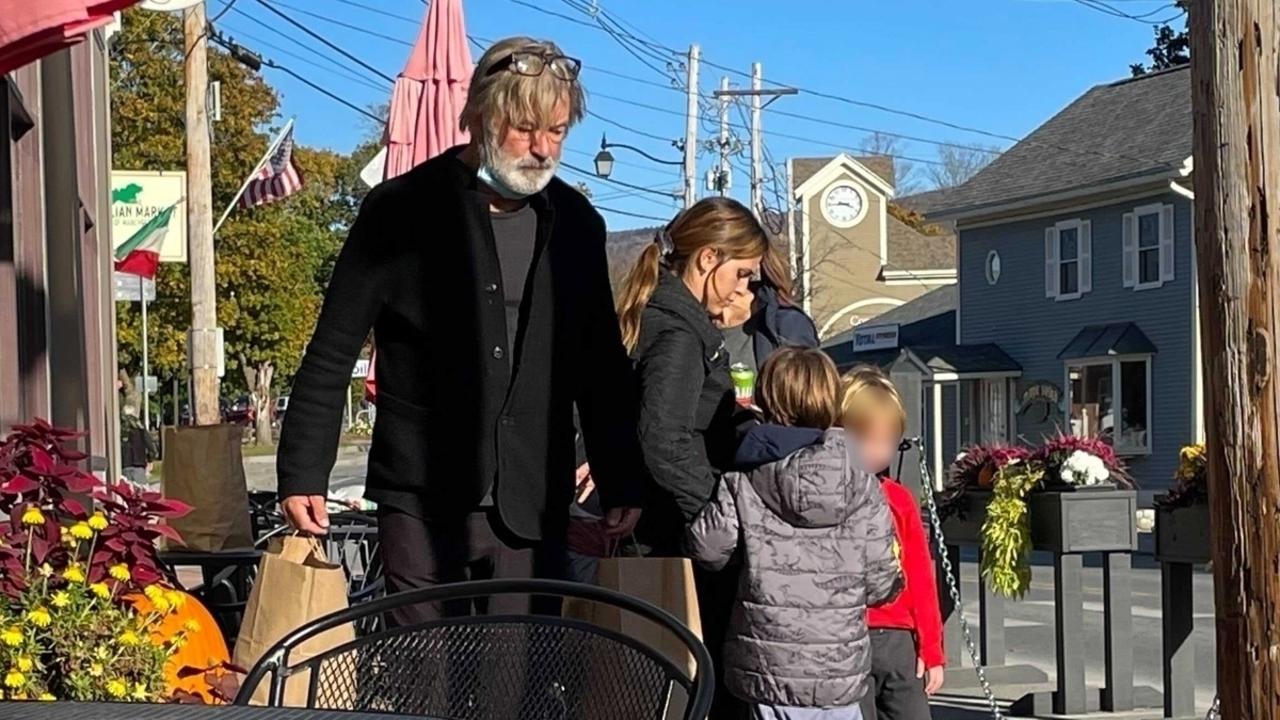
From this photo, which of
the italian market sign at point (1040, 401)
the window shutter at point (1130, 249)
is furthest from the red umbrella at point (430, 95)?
the italian market sign at point (1040, 401)

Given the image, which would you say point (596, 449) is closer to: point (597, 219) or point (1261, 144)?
point (597, 219)

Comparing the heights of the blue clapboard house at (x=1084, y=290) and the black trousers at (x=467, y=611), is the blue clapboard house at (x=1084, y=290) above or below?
above

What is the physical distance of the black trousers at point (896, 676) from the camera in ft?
16.8

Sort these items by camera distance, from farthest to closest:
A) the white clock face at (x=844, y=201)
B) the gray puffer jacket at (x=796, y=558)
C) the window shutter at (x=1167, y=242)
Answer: the white clock face at (x=844, y=201) < the window shutter at (x=1167, y=242) < the gray puffer jacket at (x=796, y=558)

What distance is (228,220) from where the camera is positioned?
48438 millimetres

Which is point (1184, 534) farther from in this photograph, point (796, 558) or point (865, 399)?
point (796, 558)

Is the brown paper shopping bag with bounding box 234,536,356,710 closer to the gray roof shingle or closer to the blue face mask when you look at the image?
the blue face mask

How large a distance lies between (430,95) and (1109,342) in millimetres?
24863

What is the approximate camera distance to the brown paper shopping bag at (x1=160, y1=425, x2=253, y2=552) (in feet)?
23.0

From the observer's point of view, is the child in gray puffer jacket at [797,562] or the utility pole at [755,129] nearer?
the child in gray puffer jacket at [797,562]

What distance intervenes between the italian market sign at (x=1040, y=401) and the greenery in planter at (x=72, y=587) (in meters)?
33.6

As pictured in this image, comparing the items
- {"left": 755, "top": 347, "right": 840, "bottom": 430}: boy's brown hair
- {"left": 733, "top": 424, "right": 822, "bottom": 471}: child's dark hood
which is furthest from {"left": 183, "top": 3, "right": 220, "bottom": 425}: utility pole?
{"left": 733, "top": 424, "right": 822, "bottom": 471}: child's dark hood

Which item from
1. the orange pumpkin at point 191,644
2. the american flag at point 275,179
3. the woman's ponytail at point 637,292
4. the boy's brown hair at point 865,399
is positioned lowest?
the orange pumpkin at point 191,644

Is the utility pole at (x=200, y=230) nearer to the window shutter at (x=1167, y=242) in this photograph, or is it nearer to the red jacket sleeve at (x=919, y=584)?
the red jacket sleeve at (x=919, y=584)
